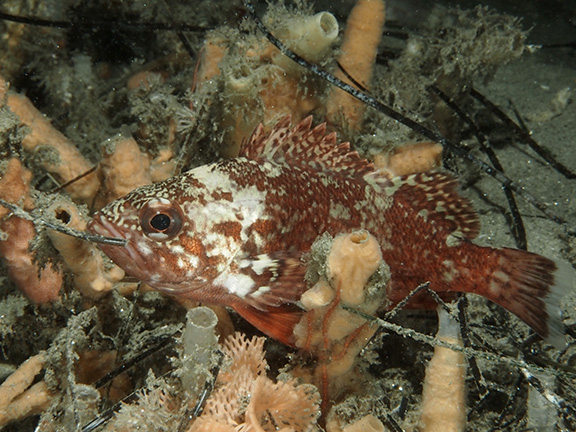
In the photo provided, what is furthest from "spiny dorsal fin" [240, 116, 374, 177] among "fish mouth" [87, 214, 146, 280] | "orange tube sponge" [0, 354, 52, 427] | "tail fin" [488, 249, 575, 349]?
"orange tube sponge" [0, 354, 52, 427]

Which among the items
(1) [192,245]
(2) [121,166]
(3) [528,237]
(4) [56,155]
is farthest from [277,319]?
(3) [528,237]

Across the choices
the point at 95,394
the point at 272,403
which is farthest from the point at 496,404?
the point at 95,394

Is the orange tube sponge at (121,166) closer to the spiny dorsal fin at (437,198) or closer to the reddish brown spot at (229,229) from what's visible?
the reddish brown spot at (229,229)

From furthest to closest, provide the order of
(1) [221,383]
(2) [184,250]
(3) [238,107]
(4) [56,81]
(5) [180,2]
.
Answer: (5) [180,2]
(4) [56,81]
(3) [238,107]
(2) [184,250]
(1) [221,383]

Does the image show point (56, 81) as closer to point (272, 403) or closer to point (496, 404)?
point (272, 403)

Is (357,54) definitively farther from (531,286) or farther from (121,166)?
(531,286)

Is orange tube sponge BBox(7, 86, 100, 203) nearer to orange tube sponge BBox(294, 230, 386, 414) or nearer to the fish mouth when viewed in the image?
the fish mouth

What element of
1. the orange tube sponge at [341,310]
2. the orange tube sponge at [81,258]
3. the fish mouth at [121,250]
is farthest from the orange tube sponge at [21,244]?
the orange tube sponge at [341,310]
